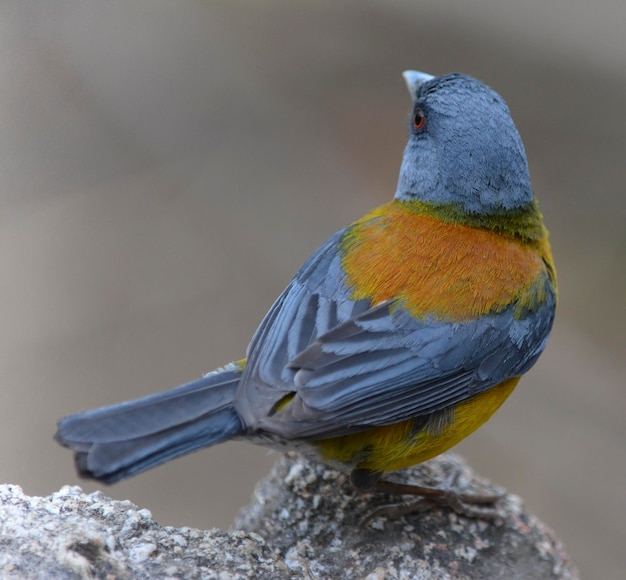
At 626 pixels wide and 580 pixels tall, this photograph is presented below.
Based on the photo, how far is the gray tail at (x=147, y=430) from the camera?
2.89 meters

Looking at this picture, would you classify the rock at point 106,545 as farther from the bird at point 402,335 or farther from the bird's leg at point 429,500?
the bird's leg at point 429,500

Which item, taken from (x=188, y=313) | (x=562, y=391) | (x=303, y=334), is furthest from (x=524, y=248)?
(x=188, y=313)

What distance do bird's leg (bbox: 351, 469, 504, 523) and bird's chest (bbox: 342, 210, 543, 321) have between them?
2.48 feet

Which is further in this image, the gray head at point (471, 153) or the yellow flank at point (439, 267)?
the gray head at point (471, 153)

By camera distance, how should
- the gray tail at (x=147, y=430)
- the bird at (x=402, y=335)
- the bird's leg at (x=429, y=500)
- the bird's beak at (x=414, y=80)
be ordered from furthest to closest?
1. the bird's beak at (x=414, y=80)
2. the bird's leg at (x=429, y=500)
3. the bird at (x=402, y=335)
4. the gray tail at (x=147, y=430)

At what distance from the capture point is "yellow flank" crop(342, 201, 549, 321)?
3.49 meters

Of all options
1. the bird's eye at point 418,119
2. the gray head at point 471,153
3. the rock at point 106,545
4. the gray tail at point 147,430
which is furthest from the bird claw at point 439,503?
the bird's eye at point 418,119

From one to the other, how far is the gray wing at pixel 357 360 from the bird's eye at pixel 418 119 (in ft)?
2.74

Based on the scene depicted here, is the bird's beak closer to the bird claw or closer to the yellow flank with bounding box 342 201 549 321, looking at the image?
the yellow flank with bounding box 342 201 549 321

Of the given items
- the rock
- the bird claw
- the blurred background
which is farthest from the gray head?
the blurred background

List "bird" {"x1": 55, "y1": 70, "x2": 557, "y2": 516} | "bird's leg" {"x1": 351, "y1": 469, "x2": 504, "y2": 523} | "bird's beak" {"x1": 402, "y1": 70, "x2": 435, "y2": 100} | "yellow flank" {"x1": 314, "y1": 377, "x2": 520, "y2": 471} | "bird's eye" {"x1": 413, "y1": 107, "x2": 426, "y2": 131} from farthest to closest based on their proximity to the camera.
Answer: "bird's beak" {"x1": 402, "y1": 70, "x2": 435, "y2": 100}, "bird's eye" {"x1": 413, "y1": 107, "x2": 426, "y2": 131}, "bird's leg" {"x1": 351, "y1": 469, "x2": 504, "y2": 523}, "yellow flank" {"x1": 314, "y1": 377, "x2": 520, "y2": 471}, "bird" {"x1": 55, "y1": 70, "x2": 557, "y2": 516}

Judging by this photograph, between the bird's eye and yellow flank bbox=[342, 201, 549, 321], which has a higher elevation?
the bird's eye

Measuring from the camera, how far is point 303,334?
338 centimetres

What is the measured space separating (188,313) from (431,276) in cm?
344
